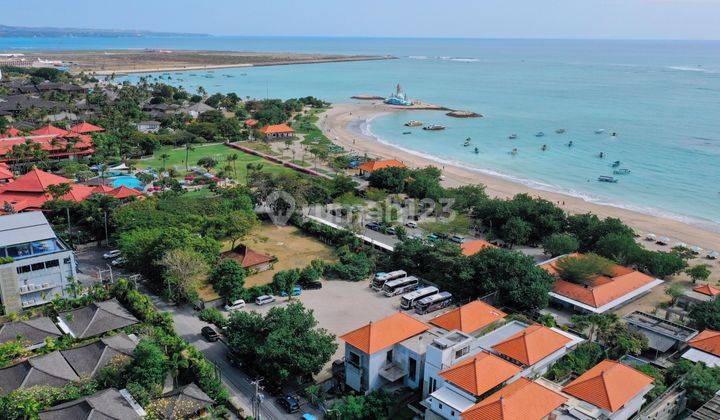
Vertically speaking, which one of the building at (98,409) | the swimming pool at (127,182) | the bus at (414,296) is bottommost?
the bus at (414,296)

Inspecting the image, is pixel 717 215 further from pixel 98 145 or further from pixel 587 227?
pixel 98 145

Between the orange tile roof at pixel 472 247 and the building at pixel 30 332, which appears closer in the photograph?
the building at pixel 30 332

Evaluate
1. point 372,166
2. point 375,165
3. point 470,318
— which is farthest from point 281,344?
point 375,165

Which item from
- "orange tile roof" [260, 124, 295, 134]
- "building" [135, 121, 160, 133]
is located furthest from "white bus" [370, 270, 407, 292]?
"building" [135, 121, 160, 133]

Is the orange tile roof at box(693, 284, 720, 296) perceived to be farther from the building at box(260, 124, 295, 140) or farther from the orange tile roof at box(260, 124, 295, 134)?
the orange tile roof at box(260, 124, 295, 134)

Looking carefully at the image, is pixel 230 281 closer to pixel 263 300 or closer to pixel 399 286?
pixel 263 300

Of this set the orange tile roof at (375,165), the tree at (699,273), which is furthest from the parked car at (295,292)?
the orange tile roof at (375,165)

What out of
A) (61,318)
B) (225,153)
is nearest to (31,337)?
(61,318)

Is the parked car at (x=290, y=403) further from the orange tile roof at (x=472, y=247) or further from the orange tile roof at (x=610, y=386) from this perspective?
the orange tile roof at (x=472, y=247)
